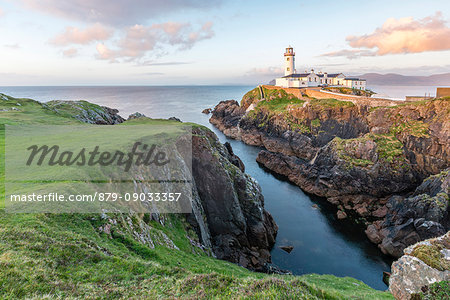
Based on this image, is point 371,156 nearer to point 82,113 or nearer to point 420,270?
point 420,270

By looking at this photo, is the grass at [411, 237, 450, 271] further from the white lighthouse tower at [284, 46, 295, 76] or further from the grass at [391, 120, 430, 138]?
→ the white lighthouse tower at [284, 46, 295, 76]

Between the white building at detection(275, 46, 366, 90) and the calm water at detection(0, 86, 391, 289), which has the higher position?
the white building at detection(275, 46, 366, 90)

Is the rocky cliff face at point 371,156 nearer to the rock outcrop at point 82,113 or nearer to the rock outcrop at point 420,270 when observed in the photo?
the rock outcrop at point 420,270

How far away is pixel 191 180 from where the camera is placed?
1224 inches

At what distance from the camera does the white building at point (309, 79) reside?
11062cm

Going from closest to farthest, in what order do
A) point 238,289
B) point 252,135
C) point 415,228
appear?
point 238,289, point 415,228, point 252,135

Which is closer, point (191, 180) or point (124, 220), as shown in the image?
point (124, 220)

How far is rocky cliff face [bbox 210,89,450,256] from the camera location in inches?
1881

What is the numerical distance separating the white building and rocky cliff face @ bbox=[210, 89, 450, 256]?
37.9m

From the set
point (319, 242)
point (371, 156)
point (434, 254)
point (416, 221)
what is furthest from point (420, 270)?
point (371, 156)

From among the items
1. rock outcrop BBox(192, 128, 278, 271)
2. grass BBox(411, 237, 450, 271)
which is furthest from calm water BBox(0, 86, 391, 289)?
grass BBox(411, 237, 450, 271)

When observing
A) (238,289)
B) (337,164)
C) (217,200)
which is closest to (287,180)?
(337,164)

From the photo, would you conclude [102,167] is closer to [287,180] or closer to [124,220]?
[124,220]

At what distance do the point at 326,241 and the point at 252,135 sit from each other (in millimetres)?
61291
